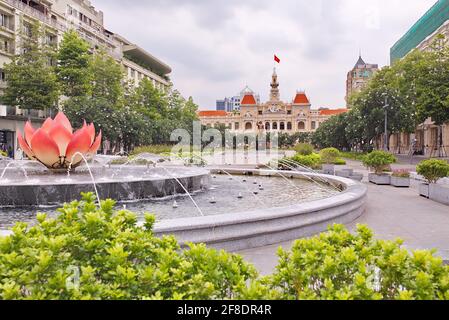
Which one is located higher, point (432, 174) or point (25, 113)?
point (25, 113)

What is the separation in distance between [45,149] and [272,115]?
119 metres

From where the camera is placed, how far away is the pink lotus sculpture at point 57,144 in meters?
10.8

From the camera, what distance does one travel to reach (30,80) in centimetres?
3491

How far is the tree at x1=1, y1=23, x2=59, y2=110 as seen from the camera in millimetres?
35156

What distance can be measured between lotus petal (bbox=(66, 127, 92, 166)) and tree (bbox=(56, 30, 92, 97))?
30.3m

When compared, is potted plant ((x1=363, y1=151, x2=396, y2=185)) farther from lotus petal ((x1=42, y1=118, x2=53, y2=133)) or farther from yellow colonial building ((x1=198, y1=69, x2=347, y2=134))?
yellow colonial building ((x1=198, y1=69, x2=347, y2=134))

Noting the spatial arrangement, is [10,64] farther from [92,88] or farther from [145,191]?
[145,191]

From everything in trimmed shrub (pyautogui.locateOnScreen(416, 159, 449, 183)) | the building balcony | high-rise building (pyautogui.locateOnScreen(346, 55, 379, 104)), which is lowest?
trimmed shrub (pyautogui.locateOnScreen(416, 159, 449, 183))

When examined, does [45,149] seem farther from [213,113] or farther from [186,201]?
[213,113]

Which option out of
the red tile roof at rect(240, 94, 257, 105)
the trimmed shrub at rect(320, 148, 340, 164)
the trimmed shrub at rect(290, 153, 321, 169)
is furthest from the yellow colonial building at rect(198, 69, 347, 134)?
the trimmed shrub at rect(290, 153, 321, 169)

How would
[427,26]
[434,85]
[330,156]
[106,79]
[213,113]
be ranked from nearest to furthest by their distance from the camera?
1. [330,156]
2. [434,85]
3. [106,79]
4. [427,26]
5. [213,113]

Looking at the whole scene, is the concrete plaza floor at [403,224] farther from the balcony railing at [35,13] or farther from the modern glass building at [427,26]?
the modern glass building at [427,26]

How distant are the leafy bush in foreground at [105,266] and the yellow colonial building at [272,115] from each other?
400ft

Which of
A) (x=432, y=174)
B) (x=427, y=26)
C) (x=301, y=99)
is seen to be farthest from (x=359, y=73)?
(x=432, y=174)
